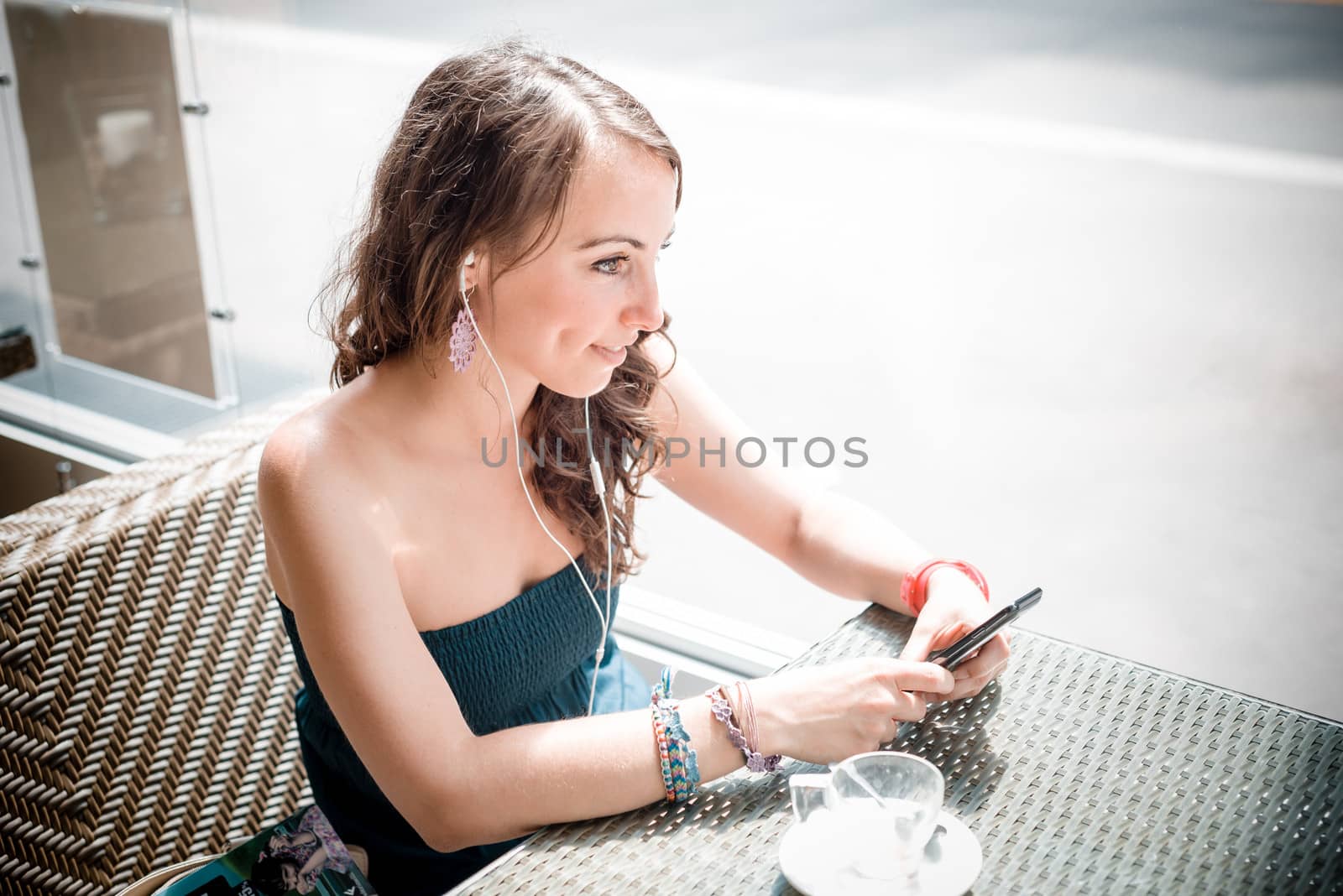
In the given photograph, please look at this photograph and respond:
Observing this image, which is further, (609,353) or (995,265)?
(995,265)

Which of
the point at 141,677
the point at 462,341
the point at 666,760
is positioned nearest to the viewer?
the point at 666,760

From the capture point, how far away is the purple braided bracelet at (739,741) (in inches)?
42.9

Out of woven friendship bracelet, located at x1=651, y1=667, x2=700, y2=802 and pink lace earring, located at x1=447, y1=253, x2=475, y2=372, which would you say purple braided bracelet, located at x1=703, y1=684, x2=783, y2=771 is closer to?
woven friendship bracelet, located at x1=651, y1=667, x2=700, y2=802

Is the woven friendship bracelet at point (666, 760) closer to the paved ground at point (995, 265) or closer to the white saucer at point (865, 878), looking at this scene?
the white saucer at point (865, 878)

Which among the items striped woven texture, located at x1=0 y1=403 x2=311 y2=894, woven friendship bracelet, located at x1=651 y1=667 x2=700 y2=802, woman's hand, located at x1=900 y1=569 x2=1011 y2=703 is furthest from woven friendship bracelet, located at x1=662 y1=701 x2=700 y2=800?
striped woven texture, located at x1=0 y1=403 x2=311 y2=894

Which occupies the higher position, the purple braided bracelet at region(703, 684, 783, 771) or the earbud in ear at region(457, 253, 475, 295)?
the earbud in ear at region(457, 253, 475, 295)

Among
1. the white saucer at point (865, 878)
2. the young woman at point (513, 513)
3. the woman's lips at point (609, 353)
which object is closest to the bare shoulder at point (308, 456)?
the young woman at point (513, 513)

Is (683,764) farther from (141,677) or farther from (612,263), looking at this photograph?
(141,677)

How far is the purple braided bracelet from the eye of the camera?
1.09 m

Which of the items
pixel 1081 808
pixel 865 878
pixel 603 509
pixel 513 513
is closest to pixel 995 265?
pixel 603 509

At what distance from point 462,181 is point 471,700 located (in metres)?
0.62

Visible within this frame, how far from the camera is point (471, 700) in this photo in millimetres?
1393

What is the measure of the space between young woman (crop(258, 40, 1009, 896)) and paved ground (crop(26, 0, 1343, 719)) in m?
0.92

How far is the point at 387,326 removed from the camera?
1363 millimetres
